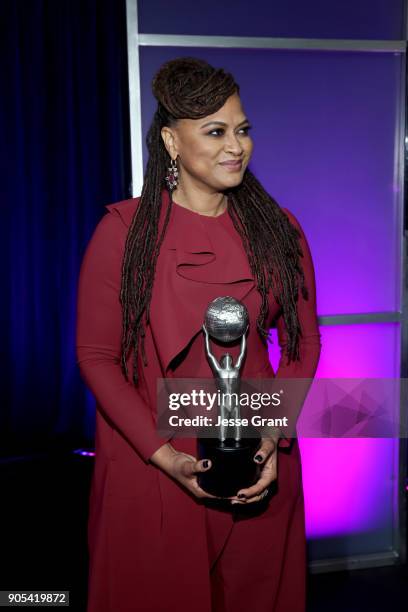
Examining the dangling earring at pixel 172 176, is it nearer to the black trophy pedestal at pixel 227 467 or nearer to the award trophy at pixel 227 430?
the award trophy at pixel 227 430

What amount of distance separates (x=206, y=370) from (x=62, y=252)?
2.81 m

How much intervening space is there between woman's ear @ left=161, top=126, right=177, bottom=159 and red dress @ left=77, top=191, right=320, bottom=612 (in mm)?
116

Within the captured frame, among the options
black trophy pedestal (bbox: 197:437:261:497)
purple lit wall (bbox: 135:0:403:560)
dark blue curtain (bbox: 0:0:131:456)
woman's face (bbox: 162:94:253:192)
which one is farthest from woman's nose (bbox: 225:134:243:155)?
dark blue curtain (bbox: 0:0:131:456)

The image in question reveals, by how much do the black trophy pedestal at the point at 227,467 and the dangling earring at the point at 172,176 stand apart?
0.61 m

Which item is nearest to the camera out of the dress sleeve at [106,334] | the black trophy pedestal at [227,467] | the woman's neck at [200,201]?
the black trophy pedestal at [227,467]

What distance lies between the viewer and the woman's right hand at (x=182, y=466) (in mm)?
1362

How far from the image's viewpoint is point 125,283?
4.97 ft

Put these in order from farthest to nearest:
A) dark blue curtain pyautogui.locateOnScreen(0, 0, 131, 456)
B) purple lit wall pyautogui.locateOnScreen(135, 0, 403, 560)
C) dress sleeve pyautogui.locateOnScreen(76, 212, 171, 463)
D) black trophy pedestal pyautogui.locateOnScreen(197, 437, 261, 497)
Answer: dark blue curtain pyautogui.locateOnScreen(0, 0, 131, 456)
purple lit wall pyautogui.locateOnScreen(135, 0, 403, 560)
dress sleeve pyautogui.locateOnScreen(76, 212, 171, 463)
black trophy pedestal pyautogui.locateOnScreen(197, 437, 261, 497)

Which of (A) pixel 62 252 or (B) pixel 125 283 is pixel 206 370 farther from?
(A) pixel 62 252

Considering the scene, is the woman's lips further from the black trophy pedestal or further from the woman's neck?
the black trophy pedestal

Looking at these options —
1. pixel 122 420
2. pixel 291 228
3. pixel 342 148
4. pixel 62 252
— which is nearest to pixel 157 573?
pixel 122 420

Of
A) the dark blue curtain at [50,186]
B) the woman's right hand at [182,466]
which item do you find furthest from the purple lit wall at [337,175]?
the dark blue curtain at [50,186]

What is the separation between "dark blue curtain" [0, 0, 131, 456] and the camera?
3.89 meters

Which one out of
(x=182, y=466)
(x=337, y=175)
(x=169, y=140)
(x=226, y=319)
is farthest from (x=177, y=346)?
(x=337, y=175)
